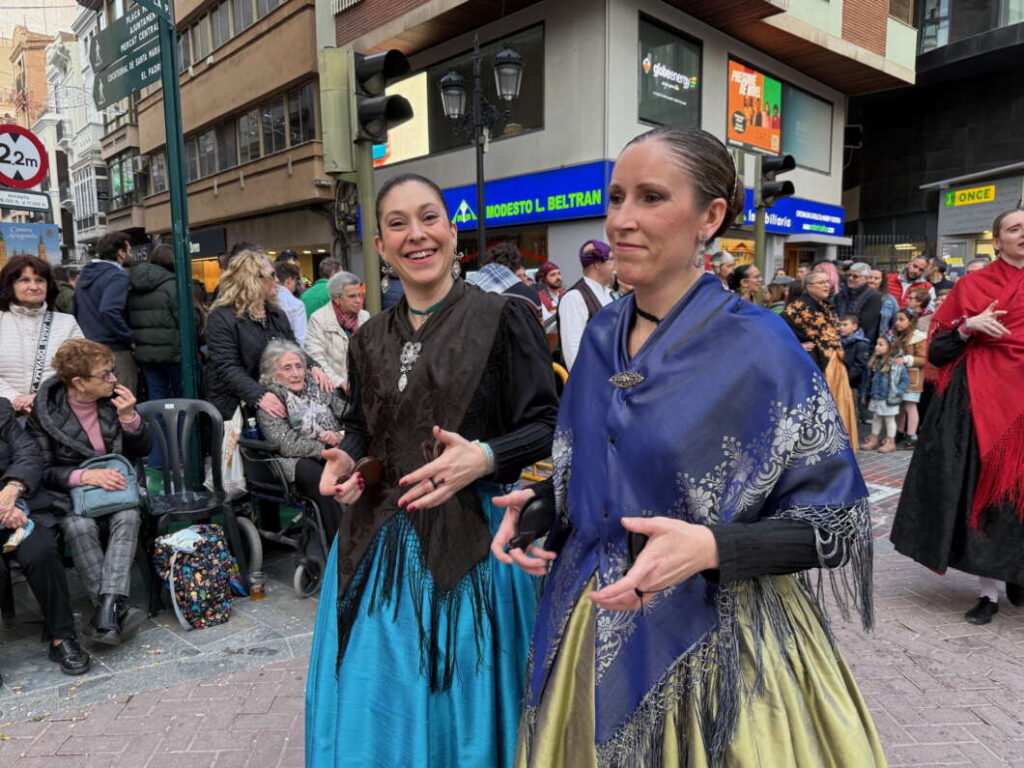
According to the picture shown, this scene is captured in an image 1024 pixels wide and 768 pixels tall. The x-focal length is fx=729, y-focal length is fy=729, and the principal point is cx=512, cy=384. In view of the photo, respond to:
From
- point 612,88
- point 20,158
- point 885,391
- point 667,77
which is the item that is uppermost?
point 667,77

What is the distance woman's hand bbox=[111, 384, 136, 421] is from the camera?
13.7 ft

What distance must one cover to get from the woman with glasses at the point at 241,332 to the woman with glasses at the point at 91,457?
2.28 ft

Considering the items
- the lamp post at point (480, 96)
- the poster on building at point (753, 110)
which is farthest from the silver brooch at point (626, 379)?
the poster on building at point (753, 110)

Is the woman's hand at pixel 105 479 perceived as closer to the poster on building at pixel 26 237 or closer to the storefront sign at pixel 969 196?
the poster on building at pixel 26 237

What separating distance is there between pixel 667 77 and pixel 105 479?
12.9m

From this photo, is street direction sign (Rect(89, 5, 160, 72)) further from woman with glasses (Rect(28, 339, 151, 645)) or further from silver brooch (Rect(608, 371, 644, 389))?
silver brooch (Rect(608, 371, 644, 389))

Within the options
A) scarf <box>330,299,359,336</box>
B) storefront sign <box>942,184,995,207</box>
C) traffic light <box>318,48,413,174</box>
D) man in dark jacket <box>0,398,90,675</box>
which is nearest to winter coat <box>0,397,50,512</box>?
man in dark jacket <box>0,398,90,675</box>

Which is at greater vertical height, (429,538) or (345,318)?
(345,318)

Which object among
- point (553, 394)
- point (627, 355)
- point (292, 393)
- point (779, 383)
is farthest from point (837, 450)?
point (292, 393)

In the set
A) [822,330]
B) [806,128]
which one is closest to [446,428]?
[822,330]

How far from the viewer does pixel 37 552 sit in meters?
3.61

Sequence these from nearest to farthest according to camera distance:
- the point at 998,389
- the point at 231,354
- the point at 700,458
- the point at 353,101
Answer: the point at 700,458 → the point at 998,389 → the point at 353,101 → the point at 231,354

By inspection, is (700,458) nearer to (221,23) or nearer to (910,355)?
(910,355)

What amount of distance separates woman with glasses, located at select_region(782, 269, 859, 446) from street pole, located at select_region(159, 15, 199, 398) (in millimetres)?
5350
